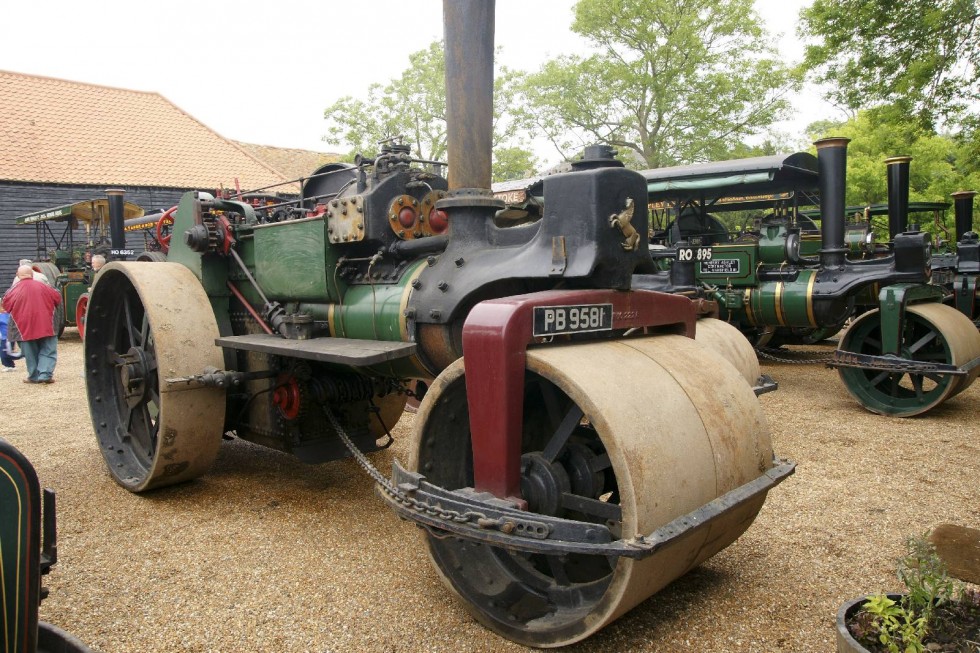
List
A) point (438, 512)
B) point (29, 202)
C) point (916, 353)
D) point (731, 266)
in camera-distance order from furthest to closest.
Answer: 1. point (29, 202)
2. point (731, 266)
3. point (916, 353)
4. point (438, 512)

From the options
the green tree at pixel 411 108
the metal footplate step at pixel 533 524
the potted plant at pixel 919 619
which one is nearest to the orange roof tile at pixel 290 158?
the green tree at pixel 411 108

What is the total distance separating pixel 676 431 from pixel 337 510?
231 cm

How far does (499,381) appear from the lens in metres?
2.37

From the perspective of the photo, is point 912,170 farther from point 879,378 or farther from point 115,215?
point 115,215

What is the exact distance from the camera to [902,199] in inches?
369

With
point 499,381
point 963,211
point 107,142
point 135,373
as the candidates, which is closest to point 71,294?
point 107,142

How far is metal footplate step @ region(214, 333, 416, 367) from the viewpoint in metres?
3.02

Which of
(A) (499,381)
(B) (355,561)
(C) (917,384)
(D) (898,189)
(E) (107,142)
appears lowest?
(B) (355,561)

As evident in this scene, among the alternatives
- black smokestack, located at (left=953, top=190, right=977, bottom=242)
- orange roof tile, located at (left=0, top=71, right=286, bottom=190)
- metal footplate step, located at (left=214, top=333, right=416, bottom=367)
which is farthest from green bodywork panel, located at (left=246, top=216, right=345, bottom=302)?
orange roof tile, located at (left=0, top=71, right=286, bottom=190)

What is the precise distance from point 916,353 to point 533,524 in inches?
241

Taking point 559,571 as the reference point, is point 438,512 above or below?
above

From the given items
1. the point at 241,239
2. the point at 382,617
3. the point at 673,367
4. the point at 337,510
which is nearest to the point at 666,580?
the point at 673,367

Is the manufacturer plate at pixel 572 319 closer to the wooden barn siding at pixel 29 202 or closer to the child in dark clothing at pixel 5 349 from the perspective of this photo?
the child in dark clothing at pixel 5 349

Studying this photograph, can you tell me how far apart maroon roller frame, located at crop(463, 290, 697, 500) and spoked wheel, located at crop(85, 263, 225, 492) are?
2.21 m
